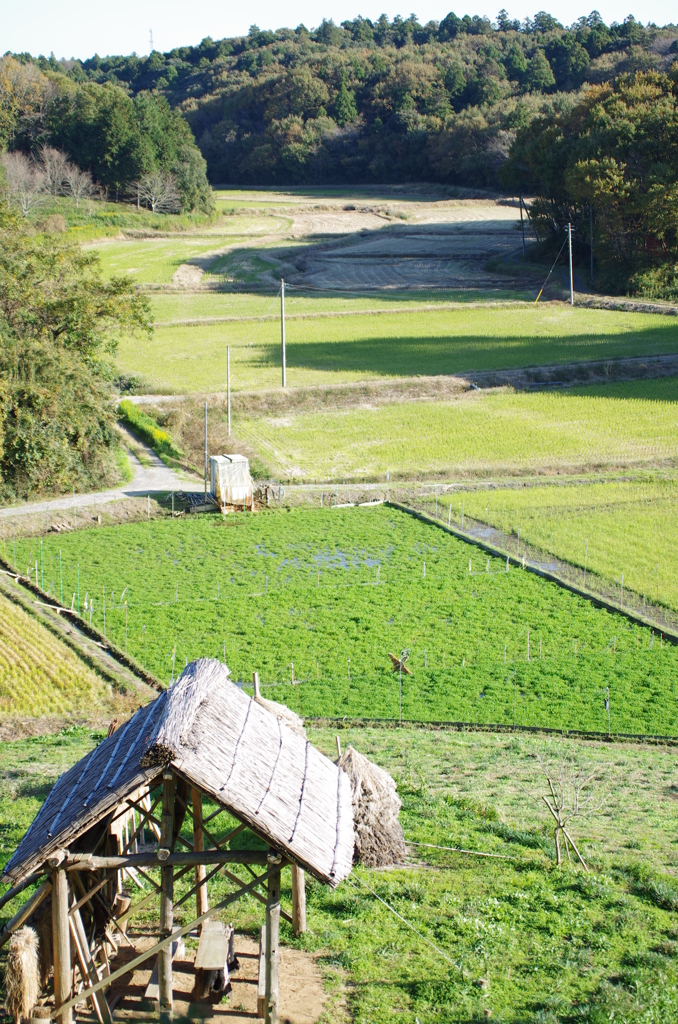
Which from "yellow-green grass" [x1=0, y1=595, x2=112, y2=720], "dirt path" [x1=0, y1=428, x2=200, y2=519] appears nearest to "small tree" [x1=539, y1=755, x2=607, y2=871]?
"yellow-green grass" [x1=0, y1=595, x2=112, y2=720]

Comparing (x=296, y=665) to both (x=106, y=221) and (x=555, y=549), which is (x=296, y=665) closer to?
(x=555, y=549)

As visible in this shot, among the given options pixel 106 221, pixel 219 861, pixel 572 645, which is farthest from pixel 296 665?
pixel 106 221

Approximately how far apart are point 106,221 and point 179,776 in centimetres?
7618

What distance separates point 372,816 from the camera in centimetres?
1086

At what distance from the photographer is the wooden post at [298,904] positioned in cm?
898

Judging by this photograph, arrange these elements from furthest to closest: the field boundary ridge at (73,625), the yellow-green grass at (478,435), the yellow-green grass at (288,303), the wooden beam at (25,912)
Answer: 1. the yellow-green grass at (288,303)
2. the yellow-green grass at (478,435)
3. the field boundary ridge at (73,625)
4. the wooden beam at (25,912)

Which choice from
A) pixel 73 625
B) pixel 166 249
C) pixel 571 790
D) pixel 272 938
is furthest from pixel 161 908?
pixel 166 249

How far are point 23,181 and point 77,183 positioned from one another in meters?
4.97

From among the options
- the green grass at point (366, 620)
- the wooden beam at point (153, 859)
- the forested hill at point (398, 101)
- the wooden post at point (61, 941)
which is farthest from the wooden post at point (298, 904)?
the forested hill at point (398, 101)

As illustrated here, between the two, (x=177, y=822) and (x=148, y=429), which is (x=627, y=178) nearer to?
(x=148, y=429)

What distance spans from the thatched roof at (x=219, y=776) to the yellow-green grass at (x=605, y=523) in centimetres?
1483

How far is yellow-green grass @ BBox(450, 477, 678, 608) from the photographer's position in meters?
24.0

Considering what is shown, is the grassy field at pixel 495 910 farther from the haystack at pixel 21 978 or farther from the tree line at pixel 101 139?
the tree line at pixel 101 139

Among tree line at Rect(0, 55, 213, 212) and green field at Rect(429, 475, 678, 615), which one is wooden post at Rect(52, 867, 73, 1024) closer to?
green field at Rect(429, 475, 678, 615)
